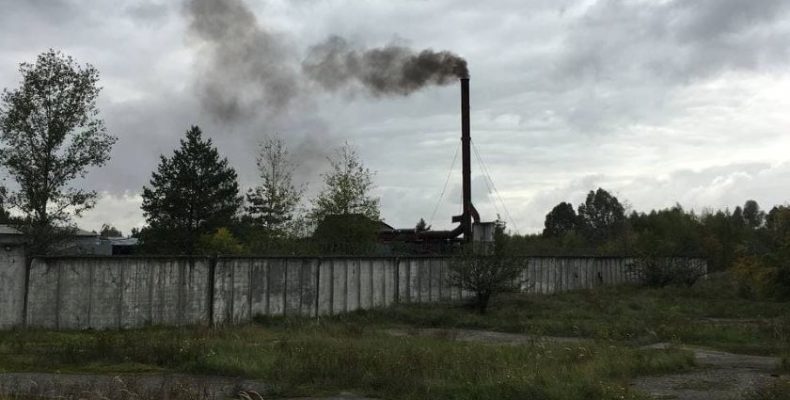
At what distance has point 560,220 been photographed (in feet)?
384

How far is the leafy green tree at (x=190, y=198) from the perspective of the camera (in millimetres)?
52156

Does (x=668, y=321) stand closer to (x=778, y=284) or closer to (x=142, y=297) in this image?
(x=778, y=284)

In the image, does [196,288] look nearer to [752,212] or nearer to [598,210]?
[598,210]

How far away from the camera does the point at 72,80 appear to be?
3159cm

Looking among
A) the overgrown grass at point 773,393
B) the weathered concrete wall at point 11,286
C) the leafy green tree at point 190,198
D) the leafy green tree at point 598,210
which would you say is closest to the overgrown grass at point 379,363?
the overgrown grass at point 773,393

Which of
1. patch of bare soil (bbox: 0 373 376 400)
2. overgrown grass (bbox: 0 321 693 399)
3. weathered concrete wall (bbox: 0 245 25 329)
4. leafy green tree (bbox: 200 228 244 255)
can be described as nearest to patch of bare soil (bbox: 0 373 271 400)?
patch of bare soil (bbox: 0 373 376 400)

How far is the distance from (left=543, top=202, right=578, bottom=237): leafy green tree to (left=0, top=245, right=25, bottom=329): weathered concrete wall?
101574 millimetres

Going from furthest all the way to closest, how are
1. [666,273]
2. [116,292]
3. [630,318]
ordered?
[666,273] < [630,318] < [116,292]

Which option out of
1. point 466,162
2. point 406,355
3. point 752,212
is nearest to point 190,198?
point 466,162

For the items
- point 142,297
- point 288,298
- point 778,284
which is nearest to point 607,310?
point 778,284

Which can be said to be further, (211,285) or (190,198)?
(190,198)

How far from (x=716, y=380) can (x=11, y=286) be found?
1684 centimetres

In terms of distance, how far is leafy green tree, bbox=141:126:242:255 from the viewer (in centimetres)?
5216

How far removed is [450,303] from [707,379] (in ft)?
53.9
